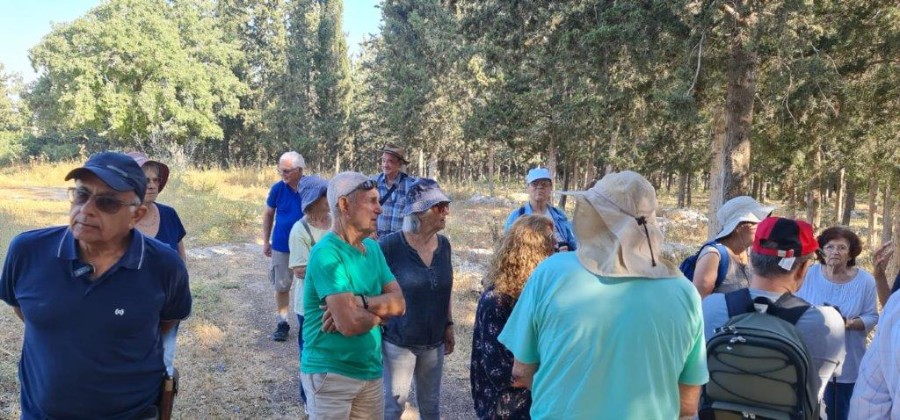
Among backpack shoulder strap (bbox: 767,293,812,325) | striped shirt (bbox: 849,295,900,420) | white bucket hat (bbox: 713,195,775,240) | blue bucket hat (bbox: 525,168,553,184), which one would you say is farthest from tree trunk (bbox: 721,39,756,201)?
striped shirt (bbox: 849,295,900,420)

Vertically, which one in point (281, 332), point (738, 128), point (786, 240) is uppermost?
point (738, 128)

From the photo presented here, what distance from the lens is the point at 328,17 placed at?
34469mm

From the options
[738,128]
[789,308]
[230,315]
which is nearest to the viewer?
[789,308]

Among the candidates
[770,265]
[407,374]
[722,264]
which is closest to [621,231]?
[770,265]

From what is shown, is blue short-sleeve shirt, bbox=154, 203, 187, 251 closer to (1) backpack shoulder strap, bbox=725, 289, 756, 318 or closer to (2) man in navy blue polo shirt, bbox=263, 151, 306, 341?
(2) man in navy blue polo shirt, bbox=263, 151, 306, 341

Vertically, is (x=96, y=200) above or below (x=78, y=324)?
above

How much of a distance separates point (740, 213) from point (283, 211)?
403 cm

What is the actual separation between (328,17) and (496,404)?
35556 millimetres

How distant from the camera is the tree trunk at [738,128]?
32.1 feet

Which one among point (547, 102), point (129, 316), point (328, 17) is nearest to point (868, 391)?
point (129, 316)

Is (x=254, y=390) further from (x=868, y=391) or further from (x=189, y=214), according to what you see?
(x=189, y=214)

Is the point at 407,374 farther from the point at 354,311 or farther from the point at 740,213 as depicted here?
the point at 740,213

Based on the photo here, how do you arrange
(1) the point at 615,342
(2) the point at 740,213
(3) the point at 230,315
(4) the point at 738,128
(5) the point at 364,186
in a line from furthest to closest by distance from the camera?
(4) the point at 738,128 → (3) the point at 230,315 → (2) the point at 740,213 → (5) the point at 364,186 → (1) the point at 615,342

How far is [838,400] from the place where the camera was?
10.4ft
